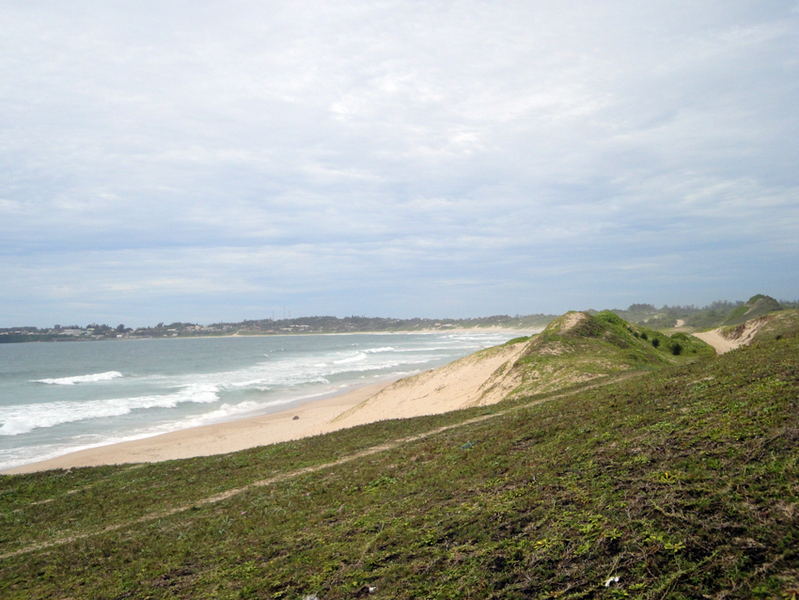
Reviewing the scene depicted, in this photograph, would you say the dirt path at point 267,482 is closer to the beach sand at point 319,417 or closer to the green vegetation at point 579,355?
the green vegetation at point 579,355

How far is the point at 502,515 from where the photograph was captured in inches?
257

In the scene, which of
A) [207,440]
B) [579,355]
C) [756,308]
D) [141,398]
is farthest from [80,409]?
[756,308]

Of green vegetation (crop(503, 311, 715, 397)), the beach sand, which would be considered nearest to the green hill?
green vegetation (crop(503, 311, 715, 397))

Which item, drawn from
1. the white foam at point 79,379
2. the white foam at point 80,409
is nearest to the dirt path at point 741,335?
the white foam at point 80,409

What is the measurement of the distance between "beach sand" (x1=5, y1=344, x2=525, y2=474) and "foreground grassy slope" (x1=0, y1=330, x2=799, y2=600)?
33.4 ft

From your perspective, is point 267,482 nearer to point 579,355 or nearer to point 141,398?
point 579,355

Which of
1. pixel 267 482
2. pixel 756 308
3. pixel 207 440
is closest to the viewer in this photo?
pixel 267 482

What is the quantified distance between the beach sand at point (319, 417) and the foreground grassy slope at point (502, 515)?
10.2m

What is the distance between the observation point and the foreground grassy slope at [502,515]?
4750 mm

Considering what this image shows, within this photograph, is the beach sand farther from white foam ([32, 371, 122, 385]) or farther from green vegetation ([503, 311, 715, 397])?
white foam ([32, 371, 122, 385])

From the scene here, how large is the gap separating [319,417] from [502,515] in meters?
26.3

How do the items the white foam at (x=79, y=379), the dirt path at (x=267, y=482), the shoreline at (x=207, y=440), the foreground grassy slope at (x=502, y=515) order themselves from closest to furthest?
the foreground grassy slope at (x=502, y=515) < the dirt path at (x=267, y=482) < the shoreline at (x=207, y=440) < the white foam at (x=79, y=379)

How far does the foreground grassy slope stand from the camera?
475 cm

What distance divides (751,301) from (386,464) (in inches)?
4539
